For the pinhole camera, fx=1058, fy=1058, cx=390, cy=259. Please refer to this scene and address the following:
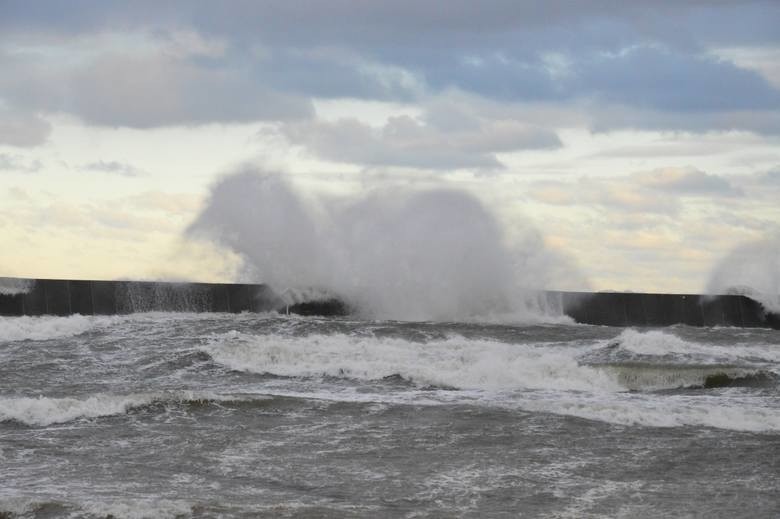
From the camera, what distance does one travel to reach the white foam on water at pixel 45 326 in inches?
671

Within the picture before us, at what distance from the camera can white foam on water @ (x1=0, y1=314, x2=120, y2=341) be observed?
17047 mm

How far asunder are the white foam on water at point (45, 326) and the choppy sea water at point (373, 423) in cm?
5

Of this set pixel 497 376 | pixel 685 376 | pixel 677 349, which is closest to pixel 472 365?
pixel 497 376

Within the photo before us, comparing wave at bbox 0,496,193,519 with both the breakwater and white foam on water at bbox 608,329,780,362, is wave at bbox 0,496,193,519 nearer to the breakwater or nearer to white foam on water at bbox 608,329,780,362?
white foam on water at bbox 608,329,780,362

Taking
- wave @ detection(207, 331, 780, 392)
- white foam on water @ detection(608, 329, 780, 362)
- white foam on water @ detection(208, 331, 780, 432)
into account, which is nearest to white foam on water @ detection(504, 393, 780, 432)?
white foam on water @ detection(208, 331, 780, 432)

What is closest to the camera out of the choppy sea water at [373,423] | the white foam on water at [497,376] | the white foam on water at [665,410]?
the choppy sea water at [373,423]

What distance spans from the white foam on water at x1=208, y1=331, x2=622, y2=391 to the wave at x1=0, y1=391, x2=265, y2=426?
100 inches

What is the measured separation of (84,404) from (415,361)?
205 inches

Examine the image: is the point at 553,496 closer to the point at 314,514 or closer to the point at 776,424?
the point at 314,514

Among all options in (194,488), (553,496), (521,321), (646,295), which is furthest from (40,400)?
(646,295)

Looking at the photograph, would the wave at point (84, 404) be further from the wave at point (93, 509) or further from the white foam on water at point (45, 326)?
the white foam on water at point (45, 326)

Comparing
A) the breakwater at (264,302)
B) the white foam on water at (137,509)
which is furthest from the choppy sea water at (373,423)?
the breakwater at (264,302)

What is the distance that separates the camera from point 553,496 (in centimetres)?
871

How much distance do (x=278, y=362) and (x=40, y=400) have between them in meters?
4.36
